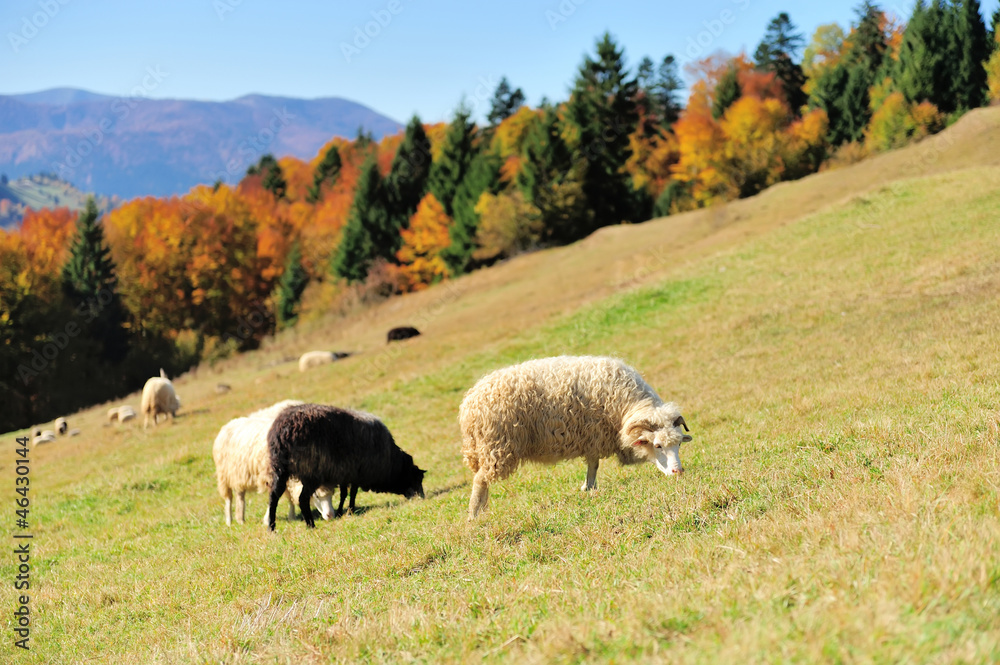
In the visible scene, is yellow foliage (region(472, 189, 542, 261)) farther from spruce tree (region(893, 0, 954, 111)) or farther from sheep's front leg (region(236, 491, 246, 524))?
sheep's front leg (region(236, 491, 246, 524))

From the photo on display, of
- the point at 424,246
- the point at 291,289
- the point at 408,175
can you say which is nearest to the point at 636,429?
the point at 424,246

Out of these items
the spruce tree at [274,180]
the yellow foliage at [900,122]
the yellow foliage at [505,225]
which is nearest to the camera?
the yellow foliage at [900,122]

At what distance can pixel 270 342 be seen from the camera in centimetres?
5509

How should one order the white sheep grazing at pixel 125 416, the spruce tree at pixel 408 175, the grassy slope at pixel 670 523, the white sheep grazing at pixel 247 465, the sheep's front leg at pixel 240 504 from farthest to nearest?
the spruce tree at pixel 408 175 < the white sheep grazing at pixel 125 416 < the sheep's front leg at pixel 240 504 < the white sheep grazing at pixel 247 465 < the grassy slope at pixel 670 523

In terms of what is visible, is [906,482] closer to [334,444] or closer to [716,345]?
[334,444]

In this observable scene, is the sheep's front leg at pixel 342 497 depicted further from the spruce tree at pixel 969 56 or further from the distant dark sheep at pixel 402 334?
the spruce tree at pixel 969 56

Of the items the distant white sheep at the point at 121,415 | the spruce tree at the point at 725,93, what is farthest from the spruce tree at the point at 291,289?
the spruce tree at the point at 725,93

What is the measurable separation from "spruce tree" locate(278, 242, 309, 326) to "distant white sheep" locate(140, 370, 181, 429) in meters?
46.4

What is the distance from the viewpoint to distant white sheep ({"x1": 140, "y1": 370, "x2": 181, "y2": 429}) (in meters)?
27.0

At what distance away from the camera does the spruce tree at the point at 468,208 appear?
64562 millimetres

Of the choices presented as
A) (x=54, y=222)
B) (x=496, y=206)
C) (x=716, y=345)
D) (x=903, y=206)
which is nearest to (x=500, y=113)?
(x=496, y=206)

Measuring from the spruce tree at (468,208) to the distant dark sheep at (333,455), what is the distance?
52.2 meters

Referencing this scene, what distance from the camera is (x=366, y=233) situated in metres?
72.1

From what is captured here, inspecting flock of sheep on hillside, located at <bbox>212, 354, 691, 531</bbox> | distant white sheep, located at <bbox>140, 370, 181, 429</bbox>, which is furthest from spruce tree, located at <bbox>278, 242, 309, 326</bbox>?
flock of sheep on hillside, located at <bbox>212, 354, 691, 531</bbox>
